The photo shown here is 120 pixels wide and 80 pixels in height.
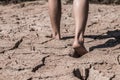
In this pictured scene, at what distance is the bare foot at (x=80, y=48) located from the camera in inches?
132

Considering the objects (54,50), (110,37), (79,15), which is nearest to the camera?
(79,15)

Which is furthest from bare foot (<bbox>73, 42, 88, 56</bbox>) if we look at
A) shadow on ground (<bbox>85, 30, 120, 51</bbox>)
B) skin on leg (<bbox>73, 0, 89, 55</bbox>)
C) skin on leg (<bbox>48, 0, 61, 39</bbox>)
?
skin on leg (<bbox>48, 0, 61, 39</bbox>)

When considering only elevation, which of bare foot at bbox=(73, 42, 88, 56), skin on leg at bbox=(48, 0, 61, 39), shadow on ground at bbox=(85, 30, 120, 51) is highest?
skin on leg at bbox=(48, 0, 61, 39)

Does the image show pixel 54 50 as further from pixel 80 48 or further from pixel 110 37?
pixel 110 37

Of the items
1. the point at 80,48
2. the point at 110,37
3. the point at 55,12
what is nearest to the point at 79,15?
the point at 80,48

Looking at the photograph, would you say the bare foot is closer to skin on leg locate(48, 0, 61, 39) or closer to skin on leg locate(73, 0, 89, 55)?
skin on leg locate(73, 0, 89, 55)

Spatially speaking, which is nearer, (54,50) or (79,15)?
(79,15)

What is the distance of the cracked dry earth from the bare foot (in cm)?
4

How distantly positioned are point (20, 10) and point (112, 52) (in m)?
2.49

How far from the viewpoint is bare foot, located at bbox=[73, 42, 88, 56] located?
3348 mm

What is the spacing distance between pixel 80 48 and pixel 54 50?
33 cm

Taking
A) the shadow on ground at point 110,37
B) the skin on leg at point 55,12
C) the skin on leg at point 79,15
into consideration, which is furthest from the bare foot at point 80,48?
the skin on leg at point 55,12

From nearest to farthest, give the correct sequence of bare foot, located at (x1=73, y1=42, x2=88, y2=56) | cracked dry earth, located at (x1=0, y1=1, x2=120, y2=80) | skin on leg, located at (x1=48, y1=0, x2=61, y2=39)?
cracked dry earth, located at (x1=0, y1=1, x2=120, y2=80)
bare foot, located at (x1=73, y1=42, x2=88, y2=56)
skin on leg, located at (x1=48, y1=0, x2=61, y2=39)

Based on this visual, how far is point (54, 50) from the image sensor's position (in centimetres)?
365
